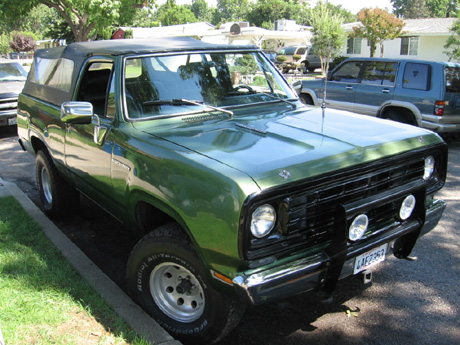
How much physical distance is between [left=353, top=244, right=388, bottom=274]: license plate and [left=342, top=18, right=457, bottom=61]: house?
27.9m

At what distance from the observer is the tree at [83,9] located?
14.1 metres

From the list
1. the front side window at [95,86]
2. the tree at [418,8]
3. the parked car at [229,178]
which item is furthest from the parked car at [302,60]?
the tree at [418,8]

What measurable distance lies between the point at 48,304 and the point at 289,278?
180 centimetres

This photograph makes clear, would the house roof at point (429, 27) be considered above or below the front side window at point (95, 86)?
above

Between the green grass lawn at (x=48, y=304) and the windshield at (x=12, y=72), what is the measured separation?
29.2 feet

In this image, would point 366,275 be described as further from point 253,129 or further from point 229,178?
point 229,178

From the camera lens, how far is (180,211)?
2818 millimetres

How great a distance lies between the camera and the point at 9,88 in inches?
442

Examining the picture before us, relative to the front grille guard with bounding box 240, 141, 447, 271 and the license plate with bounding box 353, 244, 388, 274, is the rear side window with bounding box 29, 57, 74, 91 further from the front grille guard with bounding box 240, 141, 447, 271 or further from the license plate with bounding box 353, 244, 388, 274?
the license plate with bounding box 353, 244, 388, 274

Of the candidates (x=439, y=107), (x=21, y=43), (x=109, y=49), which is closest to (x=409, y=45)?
(x=439, y=107)

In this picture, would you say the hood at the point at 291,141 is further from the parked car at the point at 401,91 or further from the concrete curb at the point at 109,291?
the parked car at the point at 401,91

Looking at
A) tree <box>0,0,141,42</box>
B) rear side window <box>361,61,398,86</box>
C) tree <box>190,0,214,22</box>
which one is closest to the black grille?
rear side window <box>361,61,398,86</box>

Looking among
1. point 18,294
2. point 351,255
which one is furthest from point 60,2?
point 351,255

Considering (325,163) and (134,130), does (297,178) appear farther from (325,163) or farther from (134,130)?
(134,130)
